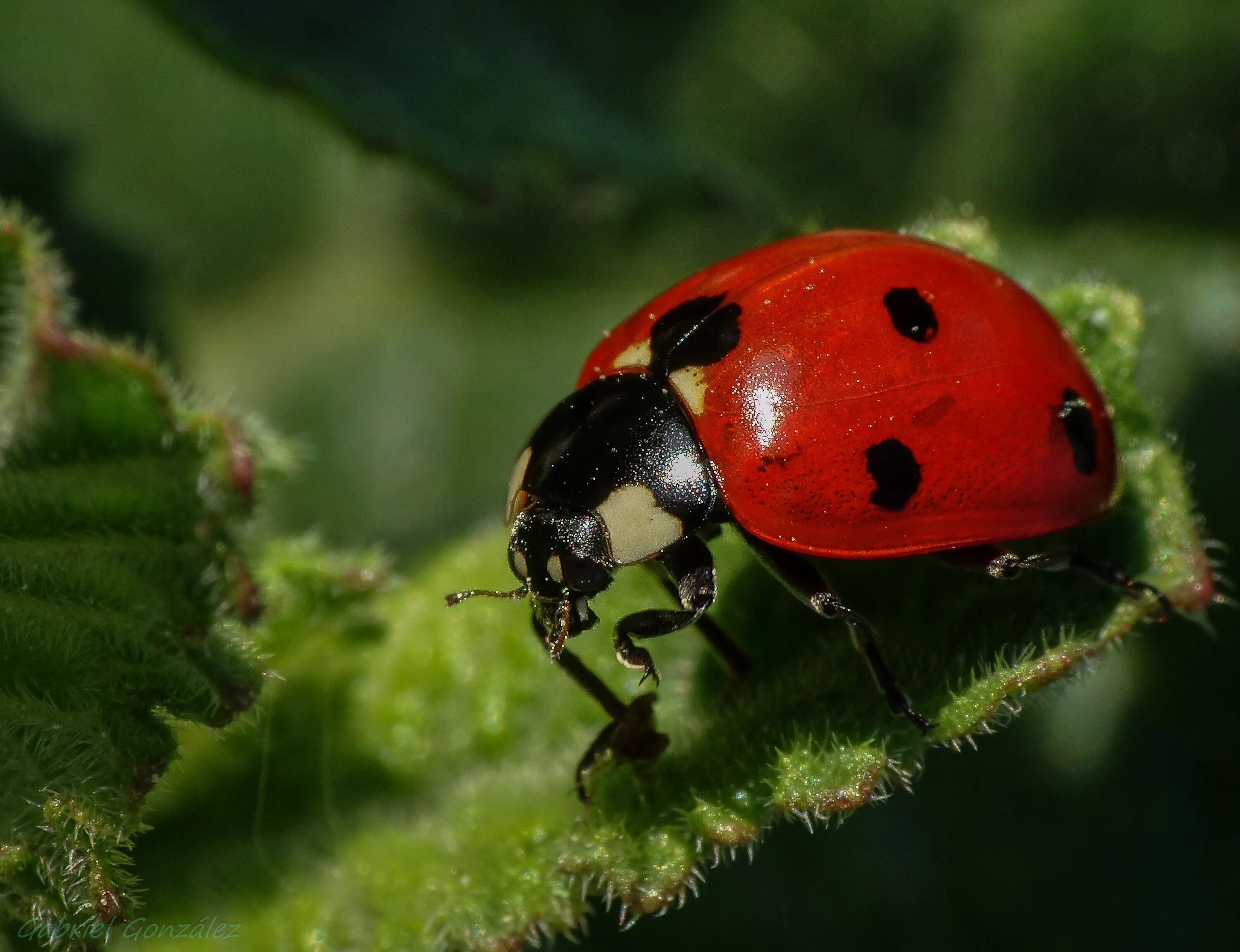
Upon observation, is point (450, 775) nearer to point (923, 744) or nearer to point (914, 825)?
point (923, 744)

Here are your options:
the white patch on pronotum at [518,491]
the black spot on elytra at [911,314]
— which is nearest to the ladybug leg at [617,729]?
the white patch on pronotum at [518,491]

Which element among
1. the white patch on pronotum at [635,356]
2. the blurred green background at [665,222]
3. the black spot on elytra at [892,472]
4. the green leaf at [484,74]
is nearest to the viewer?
the black spot on elytra at [892,472]

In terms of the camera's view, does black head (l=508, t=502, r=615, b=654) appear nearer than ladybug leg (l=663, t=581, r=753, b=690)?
Yes

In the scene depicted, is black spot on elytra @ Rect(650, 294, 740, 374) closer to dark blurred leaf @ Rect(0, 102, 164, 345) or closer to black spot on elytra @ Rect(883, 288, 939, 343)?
black spot on elytra @ Rect(883, 288, 939, 343)

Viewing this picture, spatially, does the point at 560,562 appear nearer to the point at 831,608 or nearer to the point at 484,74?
the point at 831,608

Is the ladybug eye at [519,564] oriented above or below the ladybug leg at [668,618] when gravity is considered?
above

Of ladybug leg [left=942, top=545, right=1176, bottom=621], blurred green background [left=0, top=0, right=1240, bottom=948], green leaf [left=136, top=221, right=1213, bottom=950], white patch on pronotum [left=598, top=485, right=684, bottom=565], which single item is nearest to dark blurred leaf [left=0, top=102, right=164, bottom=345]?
blurred green background [left=0, top=0, right=1240, bottom=948]

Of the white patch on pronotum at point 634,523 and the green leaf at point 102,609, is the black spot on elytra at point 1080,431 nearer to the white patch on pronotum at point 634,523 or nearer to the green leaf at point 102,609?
the white patch on pronotum at point 634,523

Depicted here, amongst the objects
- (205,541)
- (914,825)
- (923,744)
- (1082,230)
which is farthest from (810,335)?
(1082,230)

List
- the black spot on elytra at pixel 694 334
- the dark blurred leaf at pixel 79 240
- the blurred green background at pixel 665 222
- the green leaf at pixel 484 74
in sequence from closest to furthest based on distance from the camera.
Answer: the black spot on elytra at pixel 694 334 < the green leaf at pixel 484 74 < the blurred green background at pixel 665 222 < the dark blurred leaf at pixel 79 240
